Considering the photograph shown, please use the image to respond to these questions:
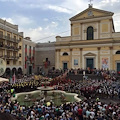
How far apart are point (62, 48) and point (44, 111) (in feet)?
102

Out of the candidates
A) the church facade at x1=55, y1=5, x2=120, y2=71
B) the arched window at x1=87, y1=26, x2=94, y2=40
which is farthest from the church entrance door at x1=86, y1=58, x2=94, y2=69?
the arched window at x1=87, y1=26, x2=94, y2=40

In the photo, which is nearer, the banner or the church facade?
the church facade

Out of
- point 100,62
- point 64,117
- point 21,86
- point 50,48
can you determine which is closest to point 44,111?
point 64,117

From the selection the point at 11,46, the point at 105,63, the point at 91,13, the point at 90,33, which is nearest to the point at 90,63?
the point at 105,63

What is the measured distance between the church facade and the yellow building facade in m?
10.6

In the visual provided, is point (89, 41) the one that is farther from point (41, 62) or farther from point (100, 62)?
point (41, 62)

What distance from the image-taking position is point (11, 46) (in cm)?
3766

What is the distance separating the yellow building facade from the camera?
35.2 m

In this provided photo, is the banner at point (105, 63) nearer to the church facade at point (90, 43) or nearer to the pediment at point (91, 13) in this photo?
the church facade at point (90, 43)

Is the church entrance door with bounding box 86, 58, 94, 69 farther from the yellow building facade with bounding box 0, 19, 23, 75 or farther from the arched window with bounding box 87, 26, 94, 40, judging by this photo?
the yellow building facade with bounding box 0, 19, 23, 75

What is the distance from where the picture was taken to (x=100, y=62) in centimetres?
3622

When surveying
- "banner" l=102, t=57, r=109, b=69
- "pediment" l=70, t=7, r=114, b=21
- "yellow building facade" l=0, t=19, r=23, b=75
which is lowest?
"banner" l=102, t=57, r=109, b=69

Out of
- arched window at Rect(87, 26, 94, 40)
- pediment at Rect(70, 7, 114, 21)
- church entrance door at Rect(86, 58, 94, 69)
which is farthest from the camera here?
arched window at Rect(87, 26, 94, 40)

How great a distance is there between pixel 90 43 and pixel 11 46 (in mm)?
19772
